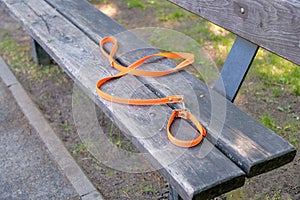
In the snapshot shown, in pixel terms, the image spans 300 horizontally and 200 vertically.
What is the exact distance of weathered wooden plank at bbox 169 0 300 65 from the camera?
1.85 m

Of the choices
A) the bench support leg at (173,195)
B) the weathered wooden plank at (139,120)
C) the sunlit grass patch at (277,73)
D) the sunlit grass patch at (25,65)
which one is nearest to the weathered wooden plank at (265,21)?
the weathered wooden plank at (139,120)

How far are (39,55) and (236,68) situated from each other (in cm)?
211

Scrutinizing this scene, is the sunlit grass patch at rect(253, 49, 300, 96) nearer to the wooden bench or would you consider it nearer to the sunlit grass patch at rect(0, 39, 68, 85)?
the wooden bench

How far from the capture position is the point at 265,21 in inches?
77.9

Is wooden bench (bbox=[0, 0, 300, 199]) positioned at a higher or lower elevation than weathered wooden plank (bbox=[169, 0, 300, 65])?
lower

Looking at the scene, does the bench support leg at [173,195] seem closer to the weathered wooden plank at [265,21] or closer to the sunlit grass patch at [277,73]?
the weathered wooden plank at [265,21]

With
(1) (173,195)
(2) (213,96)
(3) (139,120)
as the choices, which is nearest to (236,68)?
(2) (213,96)

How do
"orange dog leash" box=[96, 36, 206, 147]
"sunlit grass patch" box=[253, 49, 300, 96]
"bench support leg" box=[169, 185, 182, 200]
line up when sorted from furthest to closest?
"sunlit grass patch" box=[253, 49, 300, 96] < "bench support leg" box=[169, 185, 182, 200] < "orange dog leash" box=[96, 36, 206, 147]

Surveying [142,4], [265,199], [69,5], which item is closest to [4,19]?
[142,4]

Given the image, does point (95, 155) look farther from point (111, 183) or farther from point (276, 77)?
point (276, 77)

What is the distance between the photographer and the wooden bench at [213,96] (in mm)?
1676

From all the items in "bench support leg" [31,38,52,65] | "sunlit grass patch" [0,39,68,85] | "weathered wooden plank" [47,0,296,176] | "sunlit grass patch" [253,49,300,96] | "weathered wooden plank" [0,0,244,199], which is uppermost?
"weathered wooden plank" [47,0,296,176]

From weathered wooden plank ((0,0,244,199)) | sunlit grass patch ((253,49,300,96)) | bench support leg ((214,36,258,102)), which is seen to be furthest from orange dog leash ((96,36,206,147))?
sunlit grass patch ((253,49,300,96))

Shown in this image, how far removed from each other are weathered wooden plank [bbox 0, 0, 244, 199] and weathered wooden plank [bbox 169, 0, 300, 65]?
51cm
